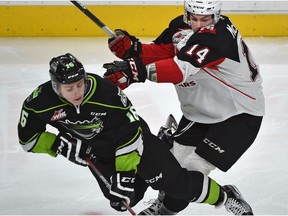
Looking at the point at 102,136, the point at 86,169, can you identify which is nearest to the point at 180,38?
the point at 102,136

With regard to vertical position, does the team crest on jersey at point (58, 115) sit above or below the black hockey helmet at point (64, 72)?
below

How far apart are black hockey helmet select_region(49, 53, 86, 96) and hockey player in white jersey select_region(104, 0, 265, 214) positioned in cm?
25

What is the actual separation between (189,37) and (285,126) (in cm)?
159

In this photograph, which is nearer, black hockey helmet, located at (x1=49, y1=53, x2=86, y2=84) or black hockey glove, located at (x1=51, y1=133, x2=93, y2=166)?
black hockey helmet, located at (x1=49, y1=53, x2=86, y2=84)

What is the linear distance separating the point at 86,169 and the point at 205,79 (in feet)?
3.55

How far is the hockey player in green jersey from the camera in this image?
3.35m

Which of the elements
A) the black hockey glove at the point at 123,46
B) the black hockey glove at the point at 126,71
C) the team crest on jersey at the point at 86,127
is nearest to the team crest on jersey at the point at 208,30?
the black hockey glove at the point at 126,71

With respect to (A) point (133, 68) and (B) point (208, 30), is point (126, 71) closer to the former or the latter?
(A) point (133, 68)

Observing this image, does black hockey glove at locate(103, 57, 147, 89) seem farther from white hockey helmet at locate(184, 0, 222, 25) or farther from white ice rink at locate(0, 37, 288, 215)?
white ice rink at locate(0, 37, 288, 215)

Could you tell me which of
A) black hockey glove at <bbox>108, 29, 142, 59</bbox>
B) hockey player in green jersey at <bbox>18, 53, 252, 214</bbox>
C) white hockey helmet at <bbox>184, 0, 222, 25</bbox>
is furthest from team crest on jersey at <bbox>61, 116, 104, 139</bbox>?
white hockey helmet at <bbox>184, 0, 222, 25</bbox>

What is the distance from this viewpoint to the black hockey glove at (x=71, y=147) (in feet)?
11.6

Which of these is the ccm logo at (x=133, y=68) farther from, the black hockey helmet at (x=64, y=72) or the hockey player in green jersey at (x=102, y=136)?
the black hockey helmet at (x=64, y=72)

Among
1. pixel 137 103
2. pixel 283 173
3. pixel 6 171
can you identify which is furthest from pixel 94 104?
pixel 137 103

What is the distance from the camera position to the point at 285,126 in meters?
5.09
